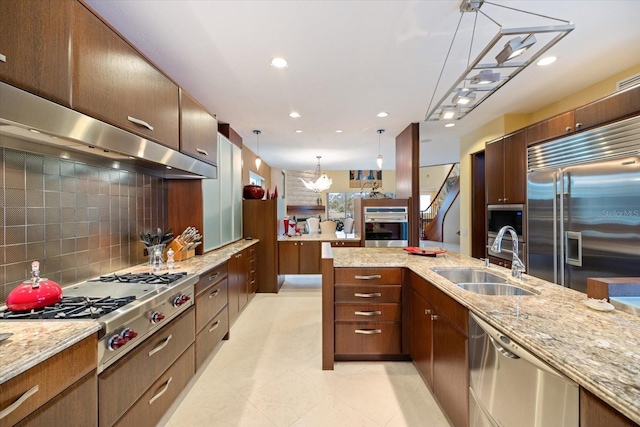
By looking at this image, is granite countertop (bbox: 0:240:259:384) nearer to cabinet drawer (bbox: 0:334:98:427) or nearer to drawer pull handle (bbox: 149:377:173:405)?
cabinet drawer (bbox: 0:334:98:427)

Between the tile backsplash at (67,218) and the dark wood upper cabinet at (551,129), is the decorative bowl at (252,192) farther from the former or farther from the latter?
the dark wood upper cabinet at (551,129)

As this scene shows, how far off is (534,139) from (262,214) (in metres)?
3.76

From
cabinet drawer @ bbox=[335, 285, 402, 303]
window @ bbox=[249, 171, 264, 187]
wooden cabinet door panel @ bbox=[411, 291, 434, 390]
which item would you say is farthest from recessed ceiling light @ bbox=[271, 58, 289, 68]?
window @ bbox=[249, 171, 264, 187]

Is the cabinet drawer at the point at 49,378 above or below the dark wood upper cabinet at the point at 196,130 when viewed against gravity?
below

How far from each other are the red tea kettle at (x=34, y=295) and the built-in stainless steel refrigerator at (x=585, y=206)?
3746mm

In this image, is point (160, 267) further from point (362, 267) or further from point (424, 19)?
point (424, 19)

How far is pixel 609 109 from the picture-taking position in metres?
2.17

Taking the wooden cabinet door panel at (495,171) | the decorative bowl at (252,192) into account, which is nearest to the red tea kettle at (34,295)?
the decorative bowl at (252,192)

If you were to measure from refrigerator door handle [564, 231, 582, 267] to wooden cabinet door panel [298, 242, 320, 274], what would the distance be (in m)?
3.41

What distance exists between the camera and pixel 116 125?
149cm

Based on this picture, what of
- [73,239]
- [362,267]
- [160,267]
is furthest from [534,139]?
[73,239]

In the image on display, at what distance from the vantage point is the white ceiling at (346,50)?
5.70 feet

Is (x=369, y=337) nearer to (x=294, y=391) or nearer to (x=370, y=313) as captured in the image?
(x=370, y=313)

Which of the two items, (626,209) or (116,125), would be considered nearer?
(116,125)
